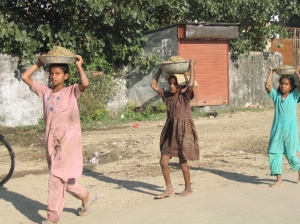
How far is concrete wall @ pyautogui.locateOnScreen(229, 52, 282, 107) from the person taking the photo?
55.4 ft

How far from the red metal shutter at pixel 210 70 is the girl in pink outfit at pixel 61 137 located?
10.4 m

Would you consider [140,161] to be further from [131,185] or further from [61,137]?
[61,137]

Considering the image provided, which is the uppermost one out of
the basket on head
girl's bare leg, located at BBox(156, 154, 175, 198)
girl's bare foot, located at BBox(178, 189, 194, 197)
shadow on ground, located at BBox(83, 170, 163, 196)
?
the basket on head

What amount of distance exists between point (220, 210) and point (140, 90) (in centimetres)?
983

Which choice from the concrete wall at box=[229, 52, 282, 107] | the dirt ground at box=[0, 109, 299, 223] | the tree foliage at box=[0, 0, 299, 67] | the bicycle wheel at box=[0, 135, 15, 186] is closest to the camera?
the bicycle wheel at box=[0, 135, 15, 186]

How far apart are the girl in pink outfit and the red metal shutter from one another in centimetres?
1038

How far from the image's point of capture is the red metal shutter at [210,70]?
15.7 meters

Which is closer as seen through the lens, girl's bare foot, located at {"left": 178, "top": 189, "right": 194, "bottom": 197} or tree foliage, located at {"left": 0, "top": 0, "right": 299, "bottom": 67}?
girl's bare foot, located at {"left": 178, "top": 189, "right": 194, "bottom": 197}

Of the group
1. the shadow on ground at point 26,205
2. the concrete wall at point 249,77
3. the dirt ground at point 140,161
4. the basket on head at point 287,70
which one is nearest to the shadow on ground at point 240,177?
the dirt ground at point 140,161

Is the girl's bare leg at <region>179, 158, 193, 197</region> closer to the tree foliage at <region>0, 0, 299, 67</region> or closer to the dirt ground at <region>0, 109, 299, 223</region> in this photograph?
the dirt ground at <region>0, 109, 299, 223</region>

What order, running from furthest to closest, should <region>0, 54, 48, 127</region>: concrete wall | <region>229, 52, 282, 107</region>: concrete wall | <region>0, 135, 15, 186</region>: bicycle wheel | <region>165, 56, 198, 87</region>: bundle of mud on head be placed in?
<region>229, 52, 282, 107</region>: concrete wall < <region>0, 54, 48, 127</region>: concrete wall < <region>0, 135, 15, 186</region>: bicycle wheel < <region>165, 56, 198, 87</region>: bundle of mud on head

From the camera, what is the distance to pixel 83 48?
565 inches

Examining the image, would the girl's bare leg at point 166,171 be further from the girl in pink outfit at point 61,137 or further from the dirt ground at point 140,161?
the girl in pink outfit at point 61,137

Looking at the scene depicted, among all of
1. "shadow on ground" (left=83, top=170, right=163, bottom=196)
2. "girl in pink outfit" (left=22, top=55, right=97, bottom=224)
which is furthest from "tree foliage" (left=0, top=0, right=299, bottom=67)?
"girl in pink outfit" (left=22, top=55, right=97, bottom=224)
